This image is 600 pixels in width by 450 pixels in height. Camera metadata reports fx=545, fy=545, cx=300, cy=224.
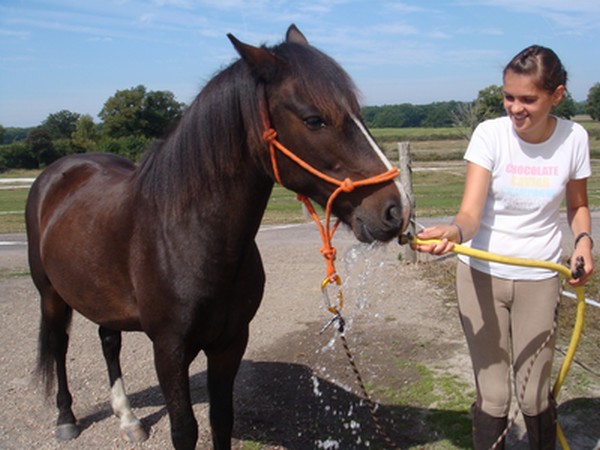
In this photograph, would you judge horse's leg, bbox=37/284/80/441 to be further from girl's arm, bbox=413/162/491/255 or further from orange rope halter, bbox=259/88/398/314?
girl's arm, bbox=413/162/491/255

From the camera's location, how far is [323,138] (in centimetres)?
219

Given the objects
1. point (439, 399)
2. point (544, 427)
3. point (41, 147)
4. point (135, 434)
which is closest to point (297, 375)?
point (439, 399)

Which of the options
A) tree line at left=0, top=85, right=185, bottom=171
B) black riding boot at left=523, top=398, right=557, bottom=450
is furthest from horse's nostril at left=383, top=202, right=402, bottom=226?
tree line at left=0, top=85, right=185, bottom=171

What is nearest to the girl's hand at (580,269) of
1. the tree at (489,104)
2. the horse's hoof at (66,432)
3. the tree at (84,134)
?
the horse's hoof at (66,432)

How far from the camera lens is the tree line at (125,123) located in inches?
1208

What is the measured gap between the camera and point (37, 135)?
154ft

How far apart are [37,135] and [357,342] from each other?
4859 centimetres

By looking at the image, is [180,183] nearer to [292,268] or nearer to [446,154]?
[292,268]

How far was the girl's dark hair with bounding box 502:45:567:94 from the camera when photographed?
2170 mm

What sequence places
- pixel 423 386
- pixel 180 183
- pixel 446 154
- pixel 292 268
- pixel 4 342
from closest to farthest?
1. pixel 180 183
2. pixel 423 386
3. pixel 4 342
4. pixel 292 268
5. pixel 446 154

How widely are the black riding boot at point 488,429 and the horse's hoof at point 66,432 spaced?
9.14 feet

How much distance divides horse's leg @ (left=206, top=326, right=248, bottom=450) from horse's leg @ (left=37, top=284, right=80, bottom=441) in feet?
4.58

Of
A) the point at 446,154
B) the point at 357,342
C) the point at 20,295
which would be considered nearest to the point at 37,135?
the point at 446,154

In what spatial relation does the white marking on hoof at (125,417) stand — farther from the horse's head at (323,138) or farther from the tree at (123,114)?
the tree at (123,114)
